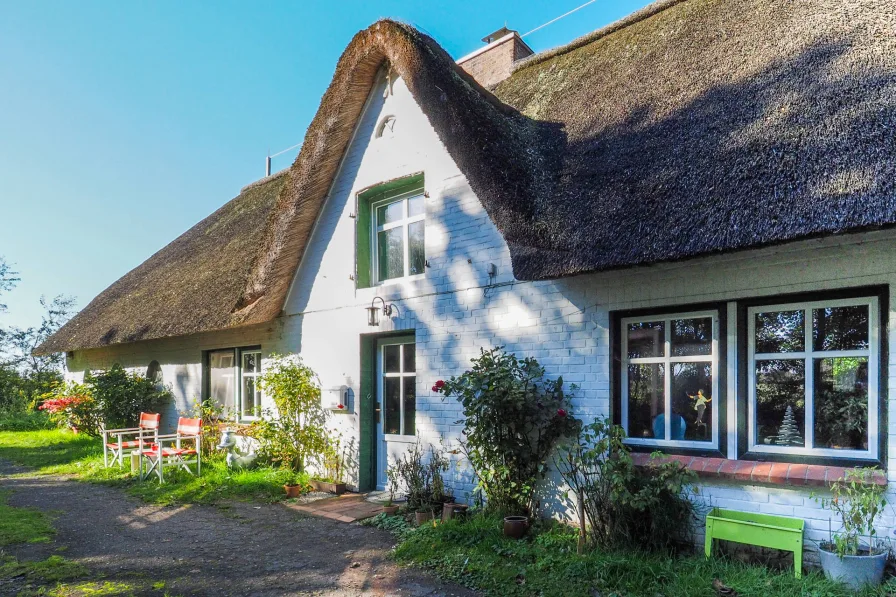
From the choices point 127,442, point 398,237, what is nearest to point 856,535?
point 398,237

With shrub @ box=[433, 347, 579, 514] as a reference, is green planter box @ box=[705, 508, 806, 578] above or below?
below

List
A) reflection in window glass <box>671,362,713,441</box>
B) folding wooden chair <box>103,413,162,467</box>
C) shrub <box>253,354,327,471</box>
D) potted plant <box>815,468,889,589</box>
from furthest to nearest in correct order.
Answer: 1. folding wooden chair <box>103,413,162,467</box>
2. shrub <box>253,354,327,471</box>
3. reflection in window glass <box>671,362,713,441</box>
4. potted plant <box>815,468,889,589</box>

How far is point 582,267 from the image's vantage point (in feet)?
16.4

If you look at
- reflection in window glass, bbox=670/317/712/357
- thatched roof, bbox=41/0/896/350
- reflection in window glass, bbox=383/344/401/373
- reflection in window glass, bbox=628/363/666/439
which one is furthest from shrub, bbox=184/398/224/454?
reflection in window glass, bbox=670/317/712/357

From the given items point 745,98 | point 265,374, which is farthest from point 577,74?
point 265,374

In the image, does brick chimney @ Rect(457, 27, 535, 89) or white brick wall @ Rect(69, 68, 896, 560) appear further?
brick chimney @ Rect(457, 27, 535, 89)

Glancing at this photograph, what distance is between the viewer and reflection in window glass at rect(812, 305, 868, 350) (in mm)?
4391

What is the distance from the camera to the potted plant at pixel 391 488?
6461 mm

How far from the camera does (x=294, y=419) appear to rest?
830 cm

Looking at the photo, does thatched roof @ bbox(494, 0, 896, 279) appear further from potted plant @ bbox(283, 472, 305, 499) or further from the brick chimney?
potted plant @ bbox(283, 472, 305, 499)

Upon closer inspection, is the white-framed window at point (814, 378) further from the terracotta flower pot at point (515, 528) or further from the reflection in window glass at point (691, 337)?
the terracotta flower pot at point (515, 528)

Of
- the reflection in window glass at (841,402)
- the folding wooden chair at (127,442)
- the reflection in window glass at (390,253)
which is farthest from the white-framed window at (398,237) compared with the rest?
the folding wooden chair at (127,442)

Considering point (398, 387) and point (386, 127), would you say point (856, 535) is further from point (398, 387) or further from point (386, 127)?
point (386, 127)

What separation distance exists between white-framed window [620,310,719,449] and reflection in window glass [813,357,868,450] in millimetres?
732
